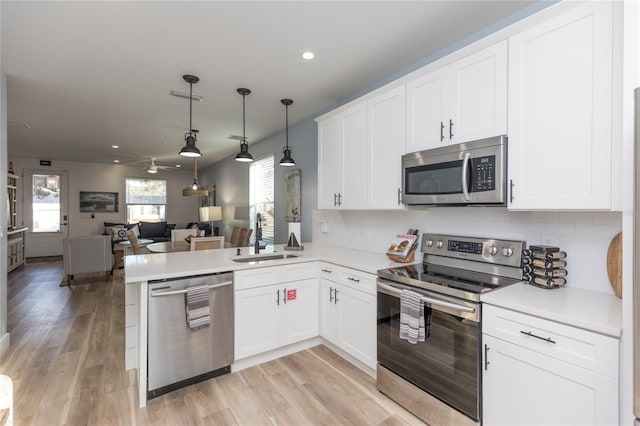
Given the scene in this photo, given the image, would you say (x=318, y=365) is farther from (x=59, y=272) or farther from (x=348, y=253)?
(x=59, y=272)

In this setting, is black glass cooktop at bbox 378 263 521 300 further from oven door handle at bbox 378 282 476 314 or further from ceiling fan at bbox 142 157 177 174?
ceiling fan at bbox 142 157 177 174

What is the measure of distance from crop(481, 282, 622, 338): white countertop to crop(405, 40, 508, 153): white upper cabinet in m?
0.92

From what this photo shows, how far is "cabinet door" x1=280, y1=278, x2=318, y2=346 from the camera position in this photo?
269 centimetres

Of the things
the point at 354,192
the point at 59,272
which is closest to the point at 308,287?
the point at 354,192

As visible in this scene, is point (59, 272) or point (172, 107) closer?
point (172, 107)

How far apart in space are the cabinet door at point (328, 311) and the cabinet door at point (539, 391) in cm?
133

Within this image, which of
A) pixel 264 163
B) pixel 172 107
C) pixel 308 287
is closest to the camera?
pixel 308 287

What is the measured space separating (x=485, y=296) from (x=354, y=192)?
1.55 metres

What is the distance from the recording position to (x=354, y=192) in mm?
2896

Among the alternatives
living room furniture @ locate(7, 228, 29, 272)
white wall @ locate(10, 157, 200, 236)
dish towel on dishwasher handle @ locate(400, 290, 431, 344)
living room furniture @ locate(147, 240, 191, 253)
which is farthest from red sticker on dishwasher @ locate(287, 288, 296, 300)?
white wall @ locate(10, 157, 200, 236)

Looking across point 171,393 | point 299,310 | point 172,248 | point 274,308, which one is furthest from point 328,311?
point 172,248

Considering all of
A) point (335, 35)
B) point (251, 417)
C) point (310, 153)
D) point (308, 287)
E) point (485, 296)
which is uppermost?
point (335, 35)

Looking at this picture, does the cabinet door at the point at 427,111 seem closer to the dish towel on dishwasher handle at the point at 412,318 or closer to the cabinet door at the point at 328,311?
the dish towel on dishwasher handle at the point at 412,318

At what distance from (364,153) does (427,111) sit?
0.71 meters
